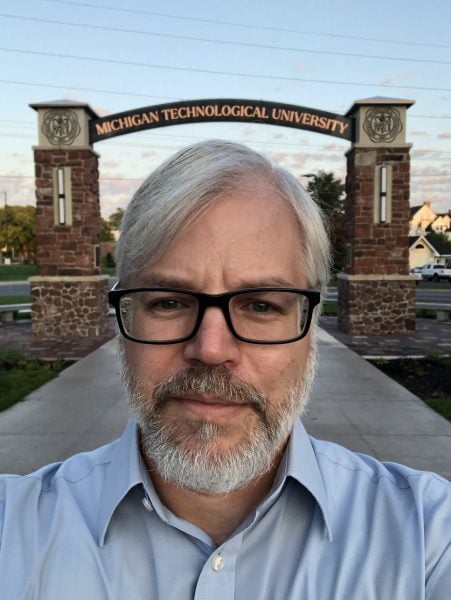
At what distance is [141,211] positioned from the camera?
1.57m

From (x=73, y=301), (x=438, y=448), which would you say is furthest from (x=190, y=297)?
(x=73, y=301)

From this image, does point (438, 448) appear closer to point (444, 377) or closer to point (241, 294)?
point (444, 377)

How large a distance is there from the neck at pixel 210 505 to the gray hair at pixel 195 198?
24.7 inches

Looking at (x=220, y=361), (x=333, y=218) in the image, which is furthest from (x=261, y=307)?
(x=333, y=218)

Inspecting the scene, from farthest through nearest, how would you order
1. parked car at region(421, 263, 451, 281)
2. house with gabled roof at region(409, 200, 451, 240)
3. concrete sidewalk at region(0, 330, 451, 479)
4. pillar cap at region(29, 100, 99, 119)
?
1. house with gabled roof at region(409, 200, 451, 240)
2. parked car at region(421, 263, 451, 281)
3. pillar cap at region(29, 100, 99, 119)
4. concrete sidewalk at region(0, 330, 451, 479)

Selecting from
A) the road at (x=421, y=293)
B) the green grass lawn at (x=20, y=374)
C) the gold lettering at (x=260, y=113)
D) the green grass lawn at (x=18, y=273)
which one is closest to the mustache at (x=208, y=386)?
the green grass lawn at (x=20, y=374)

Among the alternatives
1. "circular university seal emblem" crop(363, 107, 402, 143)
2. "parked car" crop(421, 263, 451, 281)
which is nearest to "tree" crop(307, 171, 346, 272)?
"circular university seal emblem" crop(363, 107, 402, 143)

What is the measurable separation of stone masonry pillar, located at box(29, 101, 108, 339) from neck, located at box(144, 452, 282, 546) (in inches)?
436

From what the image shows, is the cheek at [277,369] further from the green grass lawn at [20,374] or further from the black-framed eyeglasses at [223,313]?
the green grass lawn at [20,374]

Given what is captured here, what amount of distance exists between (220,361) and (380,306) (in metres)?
11.5

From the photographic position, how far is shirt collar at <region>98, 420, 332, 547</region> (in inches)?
55.3

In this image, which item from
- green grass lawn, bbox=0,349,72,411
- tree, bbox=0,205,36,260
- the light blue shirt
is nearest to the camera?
the light blue shirt

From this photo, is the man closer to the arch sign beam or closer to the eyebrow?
the eyebrow

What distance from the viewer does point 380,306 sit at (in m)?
12.3
